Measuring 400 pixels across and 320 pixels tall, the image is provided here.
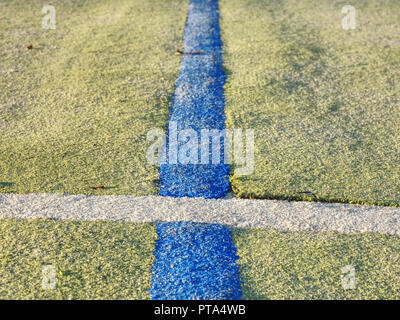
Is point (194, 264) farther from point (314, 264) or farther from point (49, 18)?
point (49, 18)

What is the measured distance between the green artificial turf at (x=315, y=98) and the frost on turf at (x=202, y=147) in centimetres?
7

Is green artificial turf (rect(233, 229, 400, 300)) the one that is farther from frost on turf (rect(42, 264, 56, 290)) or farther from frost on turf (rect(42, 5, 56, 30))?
frost on turf (rect(42, 5, 56, 30))

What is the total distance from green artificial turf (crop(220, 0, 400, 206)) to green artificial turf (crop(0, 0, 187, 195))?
1.79 feet

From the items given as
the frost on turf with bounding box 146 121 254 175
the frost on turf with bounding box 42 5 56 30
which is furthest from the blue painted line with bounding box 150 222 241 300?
the frost on turf with bounding box 42 5 56 30

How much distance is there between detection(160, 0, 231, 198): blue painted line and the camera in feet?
8.23

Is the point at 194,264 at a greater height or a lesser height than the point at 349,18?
lesser

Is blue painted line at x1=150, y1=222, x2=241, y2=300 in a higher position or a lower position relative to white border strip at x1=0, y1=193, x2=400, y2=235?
lower

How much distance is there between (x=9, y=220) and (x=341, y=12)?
4.09 m

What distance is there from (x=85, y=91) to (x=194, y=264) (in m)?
1.80

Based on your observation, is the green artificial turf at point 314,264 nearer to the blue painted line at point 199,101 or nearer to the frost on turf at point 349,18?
the blue painted line at point 199,101

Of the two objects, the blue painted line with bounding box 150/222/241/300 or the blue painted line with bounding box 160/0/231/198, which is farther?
the blue painted line with bounding box 160/0/231/198

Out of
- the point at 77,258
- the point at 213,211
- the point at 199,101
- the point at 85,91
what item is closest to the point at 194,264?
the point at 213,211

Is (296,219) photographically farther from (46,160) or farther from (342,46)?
(342,46)

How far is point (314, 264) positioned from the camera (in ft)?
6.61
